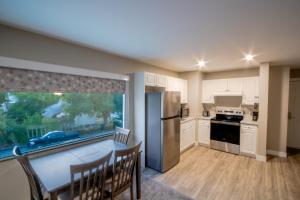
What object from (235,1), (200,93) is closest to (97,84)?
(235,1)

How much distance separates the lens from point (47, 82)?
7.32 feet

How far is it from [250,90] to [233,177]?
8.21 feet

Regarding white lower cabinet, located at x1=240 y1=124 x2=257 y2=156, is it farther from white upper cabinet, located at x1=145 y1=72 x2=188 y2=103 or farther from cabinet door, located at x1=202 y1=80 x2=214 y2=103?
white upper cabinet, located at x1=145 y1=72 x2=188 y2=103

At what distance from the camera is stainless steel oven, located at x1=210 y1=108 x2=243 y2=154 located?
13.5ft

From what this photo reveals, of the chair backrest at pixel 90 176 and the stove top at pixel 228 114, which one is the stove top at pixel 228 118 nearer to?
the stove top at pixel 228 114

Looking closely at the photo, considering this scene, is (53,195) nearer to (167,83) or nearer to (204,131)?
(167,83)

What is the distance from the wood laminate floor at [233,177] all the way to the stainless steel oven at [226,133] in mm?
279

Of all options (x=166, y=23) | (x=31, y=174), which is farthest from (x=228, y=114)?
(x=31, y=174)

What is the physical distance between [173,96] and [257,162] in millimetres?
2689

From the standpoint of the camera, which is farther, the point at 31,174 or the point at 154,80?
the point at 154,80

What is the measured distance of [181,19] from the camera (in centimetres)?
169

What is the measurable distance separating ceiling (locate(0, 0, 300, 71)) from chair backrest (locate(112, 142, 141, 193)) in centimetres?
159

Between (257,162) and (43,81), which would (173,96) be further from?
(257,162)

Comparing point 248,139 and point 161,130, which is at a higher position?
point 161,130
